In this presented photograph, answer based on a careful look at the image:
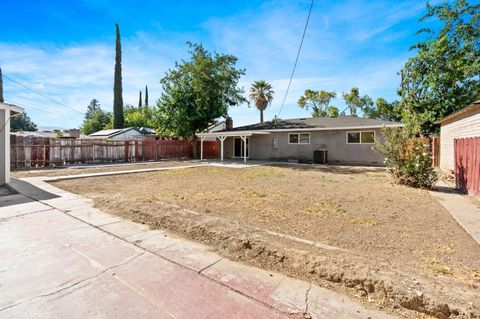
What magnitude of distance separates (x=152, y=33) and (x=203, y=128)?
1010cm

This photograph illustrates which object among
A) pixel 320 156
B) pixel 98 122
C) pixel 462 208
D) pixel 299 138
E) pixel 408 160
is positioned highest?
pixel 98 122

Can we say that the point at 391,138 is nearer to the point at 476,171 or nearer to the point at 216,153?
the point at 476,171

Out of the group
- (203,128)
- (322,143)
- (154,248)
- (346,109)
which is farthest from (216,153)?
(346,109)

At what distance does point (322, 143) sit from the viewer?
677 inches

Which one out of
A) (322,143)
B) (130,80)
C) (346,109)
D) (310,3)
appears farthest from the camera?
(346,109)

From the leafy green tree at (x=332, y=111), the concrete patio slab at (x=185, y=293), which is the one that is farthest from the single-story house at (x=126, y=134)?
the leafy green tree at (x=332, y=111)

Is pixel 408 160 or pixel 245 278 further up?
pixel 408 160

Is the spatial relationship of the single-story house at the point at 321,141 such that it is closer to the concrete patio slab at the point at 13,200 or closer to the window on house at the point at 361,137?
the window on house at the point at 361,137

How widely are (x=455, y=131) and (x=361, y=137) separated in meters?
5.74

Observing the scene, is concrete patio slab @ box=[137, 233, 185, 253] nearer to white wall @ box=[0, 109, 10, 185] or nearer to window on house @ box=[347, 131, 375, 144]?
white wall @ box=[0, 109, 10, 185]

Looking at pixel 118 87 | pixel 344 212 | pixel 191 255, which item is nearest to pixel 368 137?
pixel 344 212

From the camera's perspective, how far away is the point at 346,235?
12.8ft

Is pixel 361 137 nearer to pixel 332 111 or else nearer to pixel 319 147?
pixel 319 147

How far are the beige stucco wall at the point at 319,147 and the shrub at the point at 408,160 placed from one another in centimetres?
706
